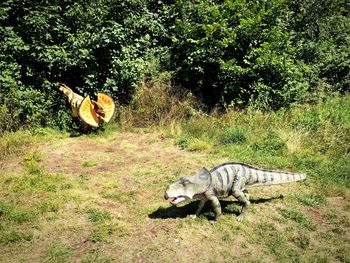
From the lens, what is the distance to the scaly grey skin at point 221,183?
211 inches

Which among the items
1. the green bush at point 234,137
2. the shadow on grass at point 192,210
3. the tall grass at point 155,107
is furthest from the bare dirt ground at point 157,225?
the tall grass at point 155,107

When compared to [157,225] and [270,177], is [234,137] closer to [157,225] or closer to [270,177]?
[270,177]

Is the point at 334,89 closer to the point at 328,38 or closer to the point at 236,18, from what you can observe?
the point at 328,38

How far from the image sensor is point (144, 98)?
10.5 m

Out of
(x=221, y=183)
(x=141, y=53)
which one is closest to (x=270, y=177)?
(x=221, y=183)

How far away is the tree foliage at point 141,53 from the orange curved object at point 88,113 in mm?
706

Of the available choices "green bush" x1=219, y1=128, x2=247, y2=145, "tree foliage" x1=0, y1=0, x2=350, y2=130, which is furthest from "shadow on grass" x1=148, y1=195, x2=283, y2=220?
"tree foliage" x1=0, y1=0, x2=350, y2=130

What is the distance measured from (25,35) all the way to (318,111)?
770 centimetres

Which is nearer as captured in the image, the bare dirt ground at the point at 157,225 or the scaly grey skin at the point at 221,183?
the bare dirt ground at the point at 157,225

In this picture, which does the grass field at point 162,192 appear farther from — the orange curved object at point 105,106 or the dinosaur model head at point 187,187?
the dinosaur model head at point 187,187

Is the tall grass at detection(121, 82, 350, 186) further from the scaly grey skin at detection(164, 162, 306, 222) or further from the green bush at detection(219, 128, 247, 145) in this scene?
the scaly grey skin at detection(164, 162, 306, 222)

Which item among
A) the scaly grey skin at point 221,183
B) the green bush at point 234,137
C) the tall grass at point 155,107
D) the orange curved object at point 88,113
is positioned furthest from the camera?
the tall grass at point 155,107

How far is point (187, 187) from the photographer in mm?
5387

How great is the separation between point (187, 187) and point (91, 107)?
506 centimetres
